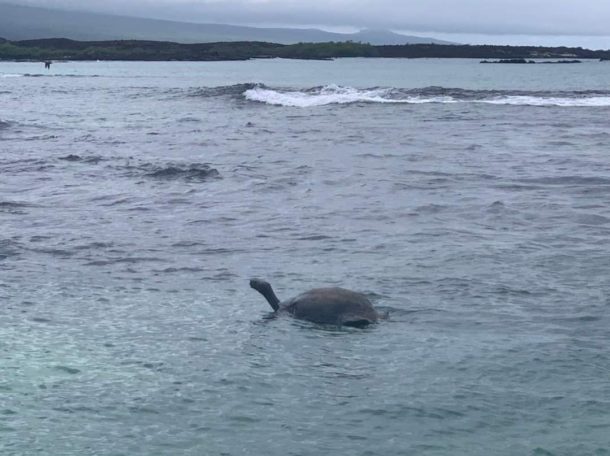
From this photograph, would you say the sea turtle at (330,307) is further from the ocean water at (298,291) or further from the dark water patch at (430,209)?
the dark water patch at (430,209)

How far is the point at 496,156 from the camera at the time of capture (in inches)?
901

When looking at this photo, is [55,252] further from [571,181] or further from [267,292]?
[571,181]

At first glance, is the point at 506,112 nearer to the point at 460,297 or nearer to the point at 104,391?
the point at 460,297

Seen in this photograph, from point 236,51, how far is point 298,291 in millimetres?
151171

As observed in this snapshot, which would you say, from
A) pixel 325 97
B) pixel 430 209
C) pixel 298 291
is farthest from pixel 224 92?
pixel 298 291

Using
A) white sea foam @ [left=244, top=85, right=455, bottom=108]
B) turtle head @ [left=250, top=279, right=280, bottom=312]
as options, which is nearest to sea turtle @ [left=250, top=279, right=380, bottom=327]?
turtle head @ [left=250, top=279, right=280, bottom=312]

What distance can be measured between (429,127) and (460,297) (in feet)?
67.3

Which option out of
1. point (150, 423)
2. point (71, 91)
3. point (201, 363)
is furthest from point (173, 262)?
point (71, 91)

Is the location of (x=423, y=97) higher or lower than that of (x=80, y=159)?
higher

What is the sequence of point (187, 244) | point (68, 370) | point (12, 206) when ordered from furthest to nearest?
1. point (12, 206)
2. point (187, 244)
3. point (68, 370)

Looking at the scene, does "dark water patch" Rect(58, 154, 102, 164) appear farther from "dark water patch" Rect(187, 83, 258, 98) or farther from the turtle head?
"dark water patch" Rect(187, 83, 258, 98)

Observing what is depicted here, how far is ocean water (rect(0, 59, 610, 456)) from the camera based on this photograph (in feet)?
23.1

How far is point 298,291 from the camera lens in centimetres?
1061

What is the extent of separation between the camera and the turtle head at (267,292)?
9750 mm
